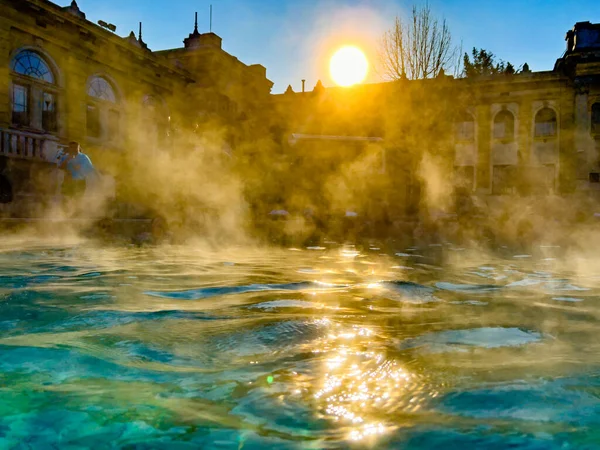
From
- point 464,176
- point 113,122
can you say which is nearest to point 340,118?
point 464,176

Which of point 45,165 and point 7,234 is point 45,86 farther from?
point 7,234

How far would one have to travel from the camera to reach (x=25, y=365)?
1974 millimetres

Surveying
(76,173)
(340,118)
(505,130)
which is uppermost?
(340,118)

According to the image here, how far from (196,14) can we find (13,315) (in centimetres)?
2484

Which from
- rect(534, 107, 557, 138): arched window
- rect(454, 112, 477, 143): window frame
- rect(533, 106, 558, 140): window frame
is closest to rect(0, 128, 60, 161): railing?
rect(454, 112, 477, 143): window frame

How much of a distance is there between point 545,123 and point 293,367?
89.5 ft

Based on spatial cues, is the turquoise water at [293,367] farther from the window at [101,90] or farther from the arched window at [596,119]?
the arched window at [596,119]

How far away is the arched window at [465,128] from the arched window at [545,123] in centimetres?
320

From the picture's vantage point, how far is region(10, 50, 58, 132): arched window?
1494cm

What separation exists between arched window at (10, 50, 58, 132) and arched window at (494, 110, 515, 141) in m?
21.2

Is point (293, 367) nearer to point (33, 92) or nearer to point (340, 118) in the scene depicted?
point (33, 92)

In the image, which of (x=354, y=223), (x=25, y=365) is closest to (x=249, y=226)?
(x=354, y=223)

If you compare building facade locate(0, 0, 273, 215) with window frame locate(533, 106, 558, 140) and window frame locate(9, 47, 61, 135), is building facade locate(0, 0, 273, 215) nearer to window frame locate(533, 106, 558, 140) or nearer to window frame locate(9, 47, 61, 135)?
window frame locate(9, 47, 61, 135)

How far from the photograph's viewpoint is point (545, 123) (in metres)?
25.3
